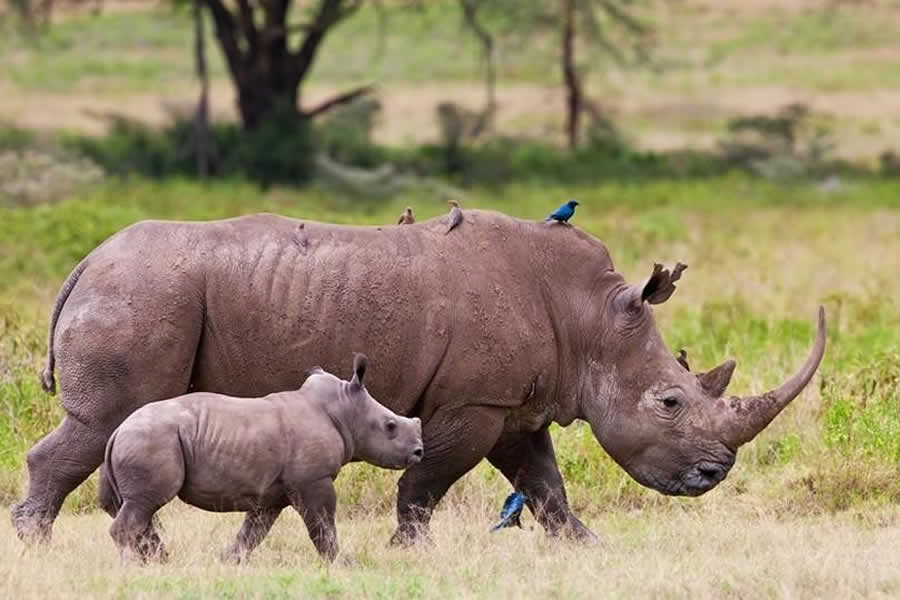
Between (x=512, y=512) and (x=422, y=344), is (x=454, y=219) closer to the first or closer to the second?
(x=422, y=344)

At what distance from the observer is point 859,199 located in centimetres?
2634

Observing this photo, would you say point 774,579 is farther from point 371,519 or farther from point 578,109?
point 578,109

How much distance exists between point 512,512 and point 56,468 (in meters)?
2.12

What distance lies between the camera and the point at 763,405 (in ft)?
28.4

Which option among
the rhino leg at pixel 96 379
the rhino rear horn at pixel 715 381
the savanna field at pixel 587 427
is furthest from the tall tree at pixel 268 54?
the rhino leg at pixel 96 379

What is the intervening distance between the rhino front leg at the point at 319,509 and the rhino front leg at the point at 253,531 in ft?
1.09

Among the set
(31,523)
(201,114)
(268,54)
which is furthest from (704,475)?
(268,54)

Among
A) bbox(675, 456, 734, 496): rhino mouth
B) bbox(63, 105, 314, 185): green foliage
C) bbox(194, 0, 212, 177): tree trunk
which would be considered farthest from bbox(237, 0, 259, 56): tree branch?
bbox(675, 456, 734, 496): rhino mouth

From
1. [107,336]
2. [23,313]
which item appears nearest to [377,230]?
[107,336]

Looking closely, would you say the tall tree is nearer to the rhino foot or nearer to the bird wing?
the bird wing

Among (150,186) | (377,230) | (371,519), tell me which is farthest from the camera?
(150,186)

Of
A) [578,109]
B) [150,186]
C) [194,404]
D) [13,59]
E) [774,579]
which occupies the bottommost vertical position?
[13,59]

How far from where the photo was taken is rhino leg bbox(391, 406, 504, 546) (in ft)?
27.7

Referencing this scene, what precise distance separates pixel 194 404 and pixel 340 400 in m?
0.64
